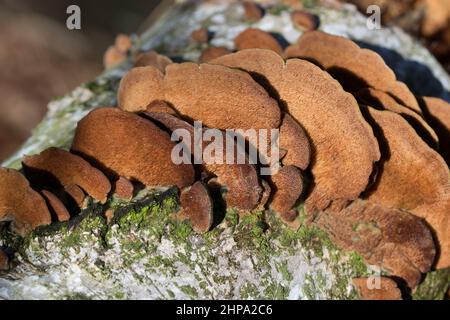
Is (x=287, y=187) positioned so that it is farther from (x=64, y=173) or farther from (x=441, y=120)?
(x=441, y=120)

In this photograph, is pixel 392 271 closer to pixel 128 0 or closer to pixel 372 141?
pixel 372 141

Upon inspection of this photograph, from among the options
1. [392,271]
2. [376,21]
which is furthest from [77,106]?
[376,21]

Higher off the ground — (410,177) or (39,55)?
(39,55)

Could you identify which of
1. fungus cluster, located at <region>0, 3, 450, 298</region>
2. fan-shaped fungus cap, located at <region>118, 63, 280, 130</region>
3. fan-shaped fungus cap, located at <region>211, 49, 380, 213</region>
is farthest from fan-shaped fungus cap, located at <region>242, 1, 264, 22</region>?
fan-shaped fungus cap, located at <region>118, 63, 280, 130</region>

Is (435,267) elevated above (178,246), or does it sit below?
below

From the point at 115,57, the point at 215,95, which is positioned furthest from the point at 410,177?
the point at 115,57

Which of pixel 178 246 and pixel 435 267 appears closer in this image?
pixel 178 246
